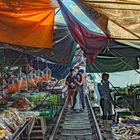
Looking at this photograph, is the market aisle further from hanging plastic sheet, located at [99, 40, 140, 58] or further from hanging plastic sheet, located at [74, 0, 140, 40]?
hanging plastic sheet, located at [74, 0, 140, 40]

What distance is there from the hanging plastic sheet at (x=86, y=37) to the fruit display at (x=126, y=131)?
2130 mm

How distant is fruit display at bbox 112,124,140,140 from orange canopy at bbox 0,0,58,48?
2.49 m

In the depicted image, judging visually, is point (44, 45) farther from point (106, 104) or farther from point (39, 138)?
point (106, 104)

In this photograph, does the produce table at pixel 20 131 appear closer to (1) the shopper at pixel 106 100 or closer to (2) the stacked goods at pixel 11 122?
(2) the stacked goods at pixel 11 122

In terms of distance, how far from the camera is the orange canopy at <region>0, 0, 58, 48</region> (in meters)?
6.82

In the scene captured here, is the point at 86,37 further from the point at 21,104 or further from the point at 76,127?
the point at 76,127

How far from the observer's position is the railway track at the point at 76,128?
39.6 ft

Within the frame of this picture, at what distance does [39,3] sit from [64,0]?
0.56 metres

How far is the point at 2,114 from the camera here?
8.52 metres

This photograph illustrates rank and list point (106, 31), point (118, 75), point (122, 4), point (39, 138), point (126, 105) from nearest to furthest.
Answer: point (122, 4), point (106, 31), point (39, 138), point (126, 105), point (118, 75)

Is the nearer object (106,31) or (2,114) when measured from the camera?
(106,31)

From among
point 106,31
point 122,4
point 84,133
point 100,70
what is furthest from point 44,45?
point 100,70

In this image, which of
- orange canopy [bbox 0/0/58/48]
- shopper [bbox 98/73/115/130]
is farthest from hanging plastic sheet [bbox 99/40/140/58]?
orange canopy [bbox 0/0/58/48]

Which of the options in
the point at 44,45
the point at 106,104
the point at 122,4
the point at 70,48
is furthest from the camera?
the point at 106,104
